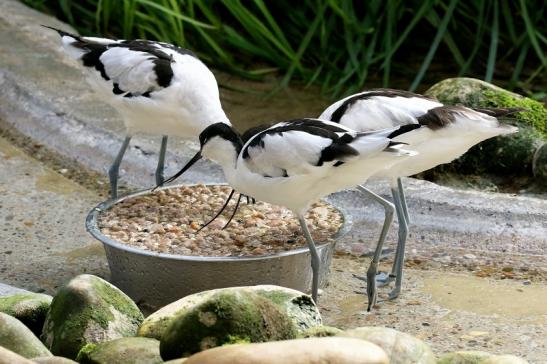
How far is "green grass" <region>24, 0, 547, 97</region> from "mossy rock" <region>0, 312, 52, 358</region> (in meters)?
3.07

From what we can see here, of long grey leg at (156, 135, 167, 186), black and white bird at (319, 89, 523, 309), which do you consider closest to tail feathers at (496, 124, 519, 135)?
black and white bird at (319, 89, 523, 309)

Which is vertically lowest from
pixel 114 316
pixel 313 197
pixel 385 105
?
pixel 114 316

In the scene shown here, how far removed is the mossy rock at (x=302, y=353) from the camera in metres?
2.73

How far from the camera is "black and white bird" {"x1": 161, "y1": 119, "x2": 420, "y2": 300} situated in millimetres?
3592

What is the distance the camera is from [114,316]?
3434 millimetres

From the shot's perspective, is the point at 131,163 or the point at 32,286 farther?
the point at 131,163

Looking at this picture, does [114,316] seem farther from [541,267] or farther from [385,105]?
[541,267]

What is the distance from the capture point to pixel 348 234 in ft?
15.3

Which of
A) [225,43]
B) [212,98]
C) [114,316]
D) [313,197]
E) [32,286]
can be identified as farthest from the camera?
[225,43]

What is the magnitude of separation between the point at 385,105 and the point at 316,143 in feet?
1.44

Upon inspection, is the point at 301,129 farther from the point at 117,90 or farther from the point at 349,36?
the point at 349,36

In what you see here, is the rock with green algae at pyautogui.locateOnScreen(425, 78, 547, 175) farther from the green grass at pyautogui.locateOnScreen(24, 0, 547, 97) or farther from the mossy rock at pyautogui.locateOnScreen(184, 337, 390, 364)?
the mossy rock at pyautogui.locateOnScreen(184, 337, 390, 364)

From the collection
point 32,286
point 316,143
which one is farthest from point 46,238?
point 316,143

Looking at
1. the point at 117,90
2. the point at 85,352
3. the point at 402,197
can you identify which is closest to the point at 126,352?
the point at 85,352
